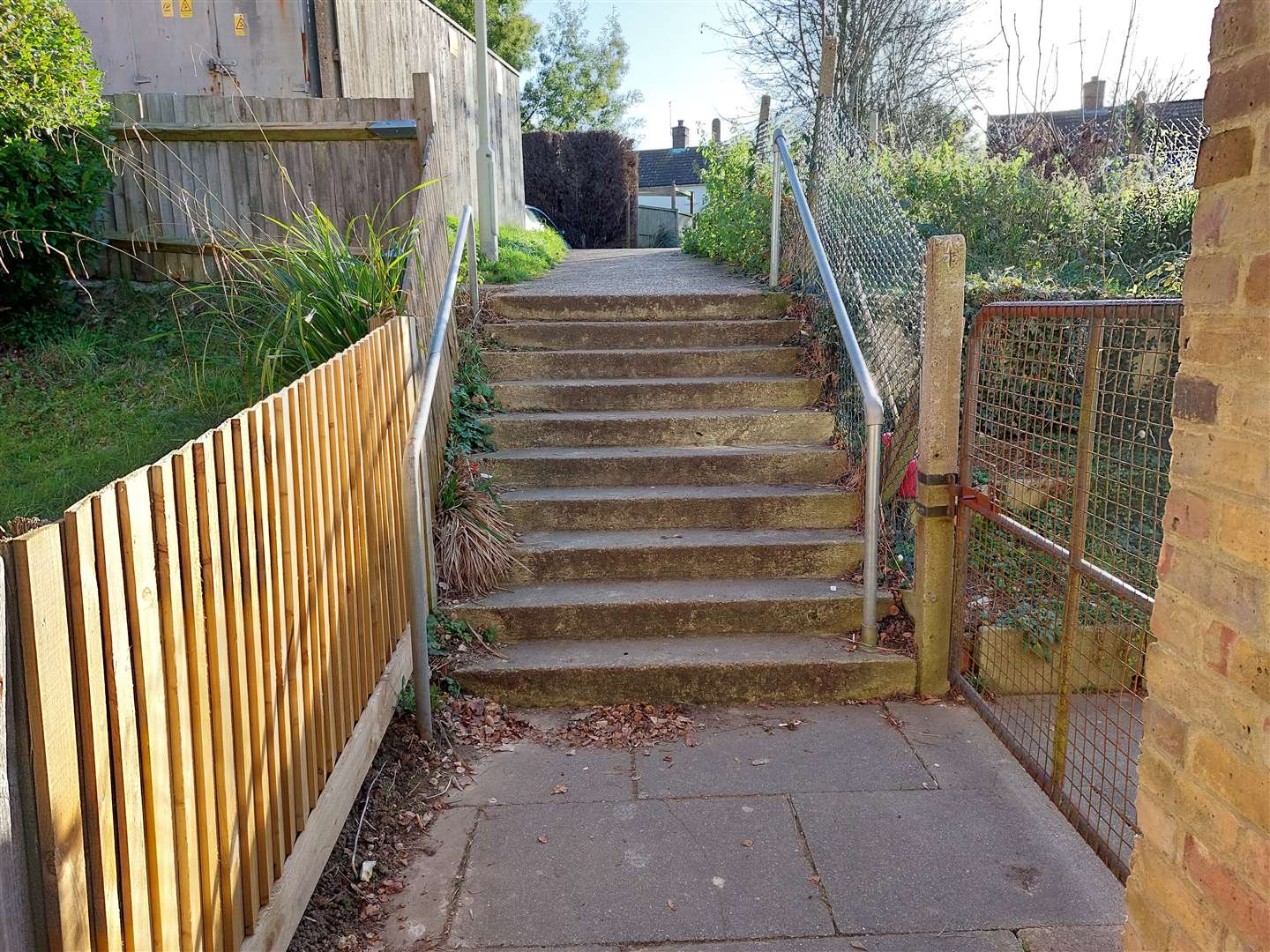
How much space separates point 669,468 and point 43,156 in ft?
14.3

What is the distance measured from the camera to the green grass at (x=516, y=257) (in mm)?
7176

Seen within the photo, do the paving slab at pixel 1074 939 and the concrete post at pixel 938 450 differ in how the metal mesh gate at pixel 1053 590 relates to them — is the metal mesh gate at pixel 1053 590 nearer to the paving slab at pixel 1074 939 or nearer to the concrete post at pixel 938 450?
the concrete post at pixel 938 450

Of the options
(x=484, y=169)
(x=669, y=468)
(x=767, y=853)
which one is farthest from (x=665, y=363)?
(x=767, y=853)

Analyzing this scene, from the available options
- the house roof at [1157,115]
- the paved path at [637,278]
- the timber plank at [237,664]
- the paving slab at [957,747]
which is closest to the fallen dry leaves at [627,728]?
the paving slab at [957,747]

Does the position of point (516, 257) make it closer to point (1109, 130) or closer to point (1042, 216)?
point (1042, 216)

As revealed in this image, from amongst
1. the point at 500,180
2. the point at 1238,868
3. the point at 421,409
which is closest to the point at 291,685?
the point at 421,409

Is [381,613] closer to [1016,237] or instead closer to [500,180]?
[1016,237]

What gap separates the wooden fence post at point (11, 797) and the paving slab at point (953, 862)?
1.94m

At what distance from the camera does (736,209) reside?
8266mm

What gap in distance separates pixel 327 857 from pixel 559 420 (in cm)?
291

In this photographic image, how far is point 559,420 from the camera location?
522 centimetres

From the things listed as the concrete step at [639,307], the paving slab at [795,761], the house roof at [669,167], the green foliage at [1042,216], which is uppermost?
the house roof at [669,167]

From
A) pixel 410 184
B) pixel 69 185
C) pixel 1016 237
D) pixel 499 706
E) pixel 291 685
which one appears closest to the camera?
pixel 291 685

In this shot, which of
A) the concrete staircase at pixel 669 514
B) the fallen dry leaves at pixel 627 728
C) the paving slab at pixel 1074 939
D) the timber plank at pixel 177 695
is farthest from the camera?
the concrete staircase at pixel 669 514
